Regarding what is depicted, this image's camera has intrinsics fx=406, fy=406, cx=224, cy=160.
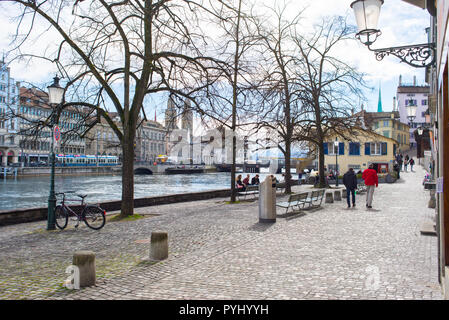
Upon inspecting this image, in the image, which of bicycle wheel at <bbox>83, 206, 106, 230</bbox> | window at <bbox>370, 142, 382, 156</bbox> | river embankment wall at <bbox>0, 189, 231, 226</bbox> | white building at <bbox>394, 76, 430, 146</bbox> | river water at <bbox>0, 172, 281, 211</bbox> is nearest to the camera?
Answer: bicycle wheel at <bbox>83, 206, 106, 230</bbox>

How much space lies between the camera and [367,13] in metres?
5.67

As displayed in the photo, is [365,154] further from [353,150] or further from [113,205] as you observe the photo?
[113,205]

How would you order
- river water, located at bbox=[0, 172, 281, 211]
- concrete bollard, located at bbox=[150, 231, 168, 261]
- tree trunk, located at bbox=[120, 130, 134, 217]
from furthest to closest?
river water, located at bbox=[0, 172, 281, 211] < tree trunk, located at bbox=[120, 130, 134, 217] < concrete bollard, located at bbox=[150, 231, 168, 261]

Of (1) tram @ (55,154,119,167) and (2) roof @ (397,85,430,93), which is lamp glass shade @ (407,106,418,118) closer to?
(2) roof @ (397,85,430,93)

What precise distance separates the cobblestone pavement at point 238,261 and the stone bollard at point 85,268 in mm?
170

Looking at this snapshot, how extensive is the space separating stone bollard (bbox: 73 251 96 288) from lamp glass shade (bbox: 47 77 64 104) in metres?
7.79

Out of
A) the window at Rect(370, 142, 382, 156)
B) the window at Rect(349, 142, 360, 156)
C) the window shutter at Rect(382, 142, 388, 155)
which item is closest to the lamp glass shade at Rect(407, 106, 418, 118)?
the window shutter at Rect(382, 142, 388, 155)

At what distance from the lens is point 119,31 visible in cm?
1295

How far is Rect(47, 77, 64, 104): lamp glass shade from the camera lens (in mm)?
12031

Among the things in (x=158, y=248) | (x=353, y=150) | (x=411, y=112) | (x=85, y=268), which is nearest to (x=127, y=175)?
(x=158, y=248)

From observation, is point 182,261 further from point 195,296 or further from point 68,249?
point 68,249

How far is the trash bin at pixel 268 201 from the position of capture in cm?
1132

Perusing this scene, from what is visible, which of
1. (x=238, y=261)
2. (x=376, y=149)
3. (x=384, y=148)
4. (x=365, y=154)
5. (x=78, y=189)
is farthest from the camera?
(x=365, y=154)

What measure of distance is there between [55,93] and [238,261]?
8.37 m
